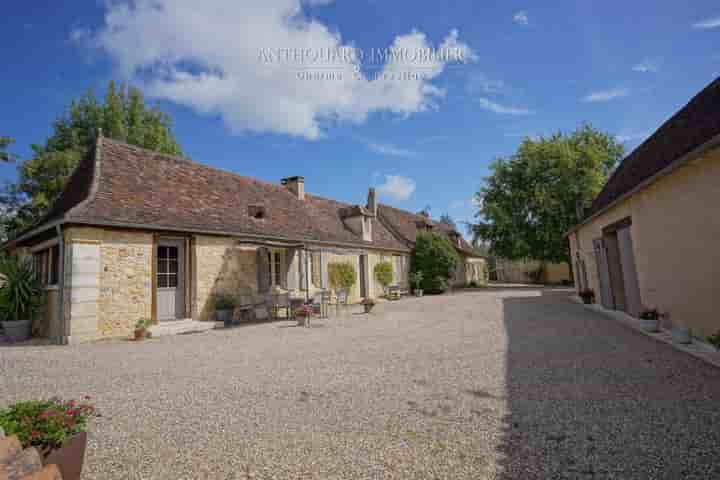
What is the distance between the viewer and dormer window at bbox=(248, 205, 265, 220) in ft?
41.3

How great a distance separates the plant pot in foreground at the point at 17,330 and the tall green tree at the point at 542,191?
23438 mm

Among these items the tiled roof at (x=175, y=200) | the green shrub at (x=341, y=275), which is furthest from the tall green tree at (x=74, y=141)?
the green shrub at (x=341, y=275)

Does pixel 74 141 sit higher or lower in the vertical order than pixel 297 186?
higher

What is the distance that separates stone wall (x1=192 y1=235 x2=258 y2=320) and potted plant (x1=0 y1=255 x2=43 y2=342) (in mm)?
3708

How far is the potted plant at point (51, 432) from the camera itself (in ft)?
6.57

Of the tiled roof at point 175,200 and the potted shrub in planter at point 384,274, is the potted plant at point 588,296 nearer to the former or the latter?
the potted shrub in planter at point 384,274

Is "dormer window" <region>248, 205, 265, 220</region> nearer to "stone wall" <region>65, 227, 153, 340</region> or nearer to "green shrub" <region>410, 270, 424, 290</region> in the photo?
"stone wall" <region>65, 227, 153, 340</region>

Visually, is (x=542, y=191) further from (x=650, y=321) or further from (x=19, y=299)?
(x=19, y=299)

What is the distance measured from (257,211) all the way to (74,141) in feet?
52.7

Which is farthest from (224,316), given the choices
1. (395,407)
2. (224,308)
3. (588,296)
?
(588,296)

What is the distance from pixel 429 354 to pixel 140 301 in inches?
270

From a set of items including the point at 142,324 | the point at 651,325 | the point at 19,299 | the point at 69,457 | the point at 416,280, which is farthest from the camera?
the point at 416,280

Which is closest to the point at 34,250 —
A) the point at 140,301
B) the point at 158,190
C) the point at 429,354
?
the point at 158,190

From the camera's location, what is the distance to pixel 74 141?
21.2 meters
